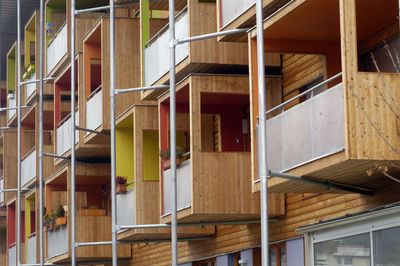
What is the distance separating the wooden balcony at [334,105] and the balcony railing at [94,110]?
→ 8883 mm

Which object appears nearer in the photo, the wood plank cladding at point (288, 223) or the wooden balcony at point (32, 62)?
the wood plank cladding at point (288, 223)

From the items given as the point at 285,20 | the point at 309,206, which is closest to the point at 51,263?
the point at 309,206

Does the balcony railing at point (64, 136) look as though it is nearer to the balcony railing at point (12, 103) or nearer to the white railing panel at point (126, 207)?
the white railing panel at point (126, 207)

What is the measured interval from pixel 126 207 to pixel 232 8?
8.33 meters

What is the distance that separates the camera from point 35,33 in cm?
4031

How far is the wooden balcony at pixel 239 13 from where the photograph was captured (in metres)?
19.2

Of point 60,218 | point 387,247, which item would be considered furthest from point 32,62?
point 387,247

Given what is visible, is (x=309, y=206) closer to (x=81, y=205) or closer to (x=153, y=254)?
(x=153, y=254)

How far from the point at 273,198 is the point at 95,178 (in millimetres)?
13579

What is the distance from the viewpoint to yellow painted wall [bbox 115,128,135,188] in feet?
94.7

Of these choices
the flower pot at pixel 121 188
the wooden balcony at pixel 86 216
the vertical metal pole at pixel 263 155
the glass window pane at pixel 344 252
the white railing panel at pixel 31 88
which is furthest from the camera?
the white railing panel at pixel 31 88

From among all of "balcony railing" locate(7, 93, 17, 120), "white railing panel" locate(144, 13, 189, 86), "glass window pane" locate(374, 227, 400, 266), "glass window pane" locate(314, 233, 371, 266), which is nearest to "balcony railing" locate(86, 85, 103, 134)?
"white railing panel" locate(144, 13, 189, 86)

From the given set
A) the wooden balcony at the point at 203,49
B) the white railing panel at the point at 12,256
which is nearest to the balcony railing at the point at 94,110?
the wooden balcony at the point at 203,49

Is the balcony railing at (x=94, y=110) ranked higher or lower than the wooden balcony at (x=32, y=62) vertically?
lower
